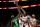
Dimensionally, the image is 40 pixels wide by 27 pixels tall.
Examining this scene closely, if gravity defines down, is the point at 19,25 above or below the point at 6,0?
below

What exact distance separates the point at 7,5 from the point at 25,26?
0.52m

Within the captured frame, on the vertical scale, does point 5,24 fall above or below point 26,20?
below

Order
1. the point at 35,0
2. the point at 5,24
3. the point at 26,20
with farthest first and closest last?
the point at 5,24 → the point at 35,0 → the point at 26,20

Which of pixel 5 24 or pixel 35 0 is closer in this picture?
pixel 35 0

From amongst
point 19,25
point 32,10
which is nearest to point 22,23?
point 19,25

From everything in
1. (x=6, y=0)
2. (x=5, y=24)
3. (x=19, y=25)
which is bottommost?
(x=5, y=24)

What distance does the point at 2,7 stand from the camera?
125 cm

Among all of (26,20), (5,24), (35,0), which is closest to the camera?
(26,20)

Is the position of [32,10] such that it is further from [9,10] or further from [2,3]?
[2,3]

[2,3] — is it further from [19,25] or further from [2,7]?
[19,25]

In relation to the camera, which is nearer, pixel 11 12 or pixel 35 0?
pixel 35 0

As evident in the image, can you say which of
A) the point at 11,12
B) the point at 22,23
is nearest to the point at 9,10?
the point at 11,12

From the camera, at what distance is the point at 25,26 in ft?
A: 2.86

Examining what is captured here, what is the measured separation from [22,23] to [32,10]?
1.37 feet
